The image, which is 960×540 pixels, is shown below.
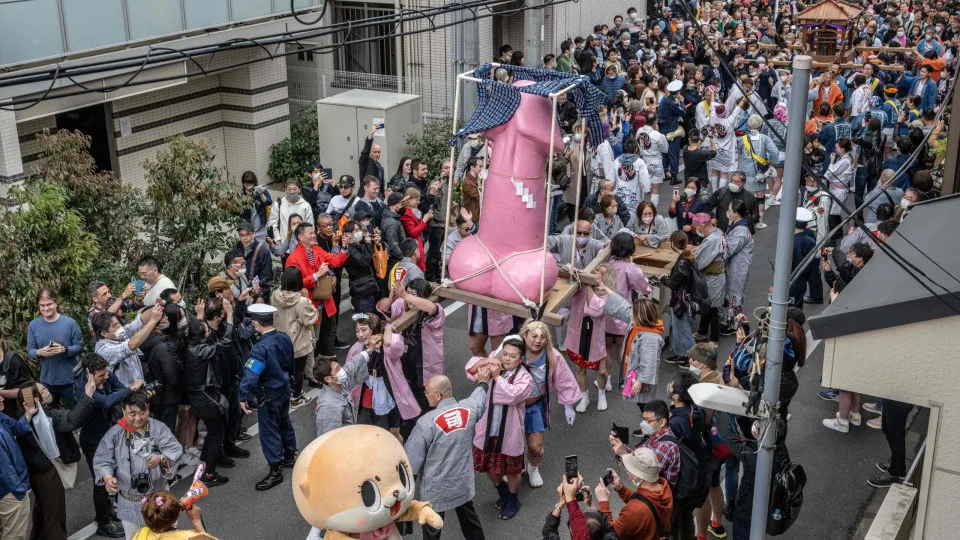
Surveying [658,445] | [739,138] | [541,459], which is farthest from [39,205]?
[739,138]

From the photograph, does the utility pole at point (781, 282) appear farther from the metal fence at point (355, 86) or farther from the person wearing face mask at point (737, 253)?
the metal fence at point (355, 86)

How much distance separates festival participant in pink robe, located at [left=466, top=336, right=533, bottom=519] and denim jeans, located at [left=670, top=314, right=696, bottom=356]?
325 centimetres

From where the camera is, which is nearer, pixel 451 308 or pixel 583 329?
pixel 583 329

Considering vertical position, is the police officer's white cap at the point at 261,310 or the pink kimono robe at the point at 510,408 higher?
the police officer's white cap at the point at 261,310

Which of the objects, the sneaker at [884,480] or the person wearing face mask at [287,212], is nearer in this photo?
the sneaker at [884,480]

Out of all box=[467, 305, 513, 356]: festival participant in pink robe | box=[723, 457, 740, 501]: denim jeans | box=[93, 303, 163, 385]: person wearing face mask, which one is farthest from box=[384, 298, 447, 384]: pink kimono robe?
box=[723, 457, 740, 501]: denim jeans

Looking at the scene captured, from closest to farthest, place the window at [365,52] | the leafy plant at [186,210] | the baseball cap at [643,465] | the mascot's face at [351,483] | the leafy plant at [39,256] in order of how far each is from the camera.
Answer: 1. the mascot's face at [351,483]
2. the baseball cap at [643,465]
3. the leafy plant at [39,256]
4. the leafy plant at [186,210]
5. the window at [365,52]

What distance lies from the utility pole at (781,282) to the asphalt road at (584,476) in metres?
2.49

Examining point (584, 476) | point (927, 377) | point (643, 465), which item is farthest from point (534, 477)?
point (927, 377)

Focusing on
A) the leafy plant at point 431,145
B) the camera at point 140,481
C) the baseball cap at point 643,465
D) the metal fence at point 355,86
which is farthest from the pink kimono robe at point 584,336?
the metal fence at point 355,86

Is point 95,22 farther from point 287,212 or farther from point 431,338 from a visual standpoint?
point 431,338

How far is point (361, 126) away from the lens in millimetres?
16516

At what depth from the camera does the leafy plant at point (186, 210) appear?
1135cm

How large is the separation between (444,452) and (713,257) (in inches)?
194
